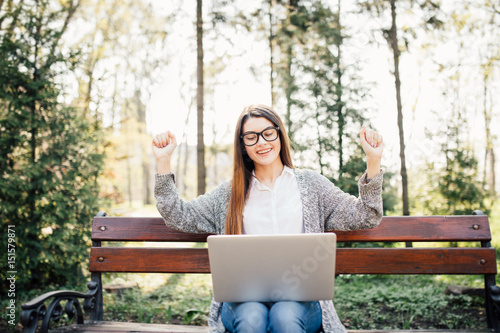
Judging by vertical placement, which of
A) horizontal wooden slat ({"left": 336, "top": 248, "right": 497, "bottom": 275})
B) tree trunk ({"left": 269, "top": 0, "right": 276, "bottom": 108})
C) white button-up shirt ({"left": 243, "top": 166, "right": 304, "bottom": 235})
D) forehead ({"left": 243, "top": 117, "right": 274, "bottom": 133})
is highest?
tree trunk ({"left": 269, "top": 0, "right": 276, "bottom": 108})

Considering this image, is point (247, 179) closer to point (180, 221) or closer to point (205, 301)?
point (180, 221)

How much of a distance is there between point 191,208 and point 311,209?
72 cm

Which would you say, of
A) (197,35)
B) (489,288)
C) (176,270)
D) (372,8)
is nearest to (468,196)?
(372,8)

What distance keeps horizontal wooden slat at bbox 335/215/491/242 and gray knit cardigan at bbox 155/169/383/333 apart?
260mm

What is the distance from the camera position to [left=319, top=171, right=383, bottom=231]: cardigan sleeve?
2.00 m

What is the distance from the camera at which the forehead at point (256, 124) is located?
2225 mm

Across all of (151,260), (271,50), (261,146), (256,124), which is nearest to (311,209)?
(261,146)

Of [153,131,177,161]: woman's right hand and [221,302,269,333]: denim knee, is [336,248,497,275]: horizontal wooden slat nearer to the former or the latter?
[221,302,269,333]: denim knee

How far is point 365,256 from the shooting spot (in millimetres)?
2389

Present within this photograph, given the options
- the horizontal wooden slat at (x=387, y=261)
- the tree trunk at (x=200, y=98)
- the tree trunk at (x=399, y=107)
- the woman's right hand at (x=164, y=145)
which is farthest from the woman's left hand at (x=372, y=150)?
the tree trunk at (x=200, y=98)

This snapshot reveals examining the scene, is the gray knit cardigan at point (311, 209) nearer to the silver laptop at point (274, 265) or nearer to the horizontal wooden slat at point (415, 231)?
the horizontal wooden slat at point (415, 231)

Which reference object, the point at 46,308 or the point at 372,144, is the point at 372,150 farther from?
the point at 46,308

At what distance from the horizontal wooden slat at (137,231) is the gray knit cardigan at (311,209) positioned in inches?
9.0

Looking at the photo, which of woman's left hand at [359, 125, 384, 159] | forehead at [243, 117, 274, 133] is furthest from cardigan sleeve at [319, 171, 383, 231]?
forehead at [243, 117, 274, 133]
